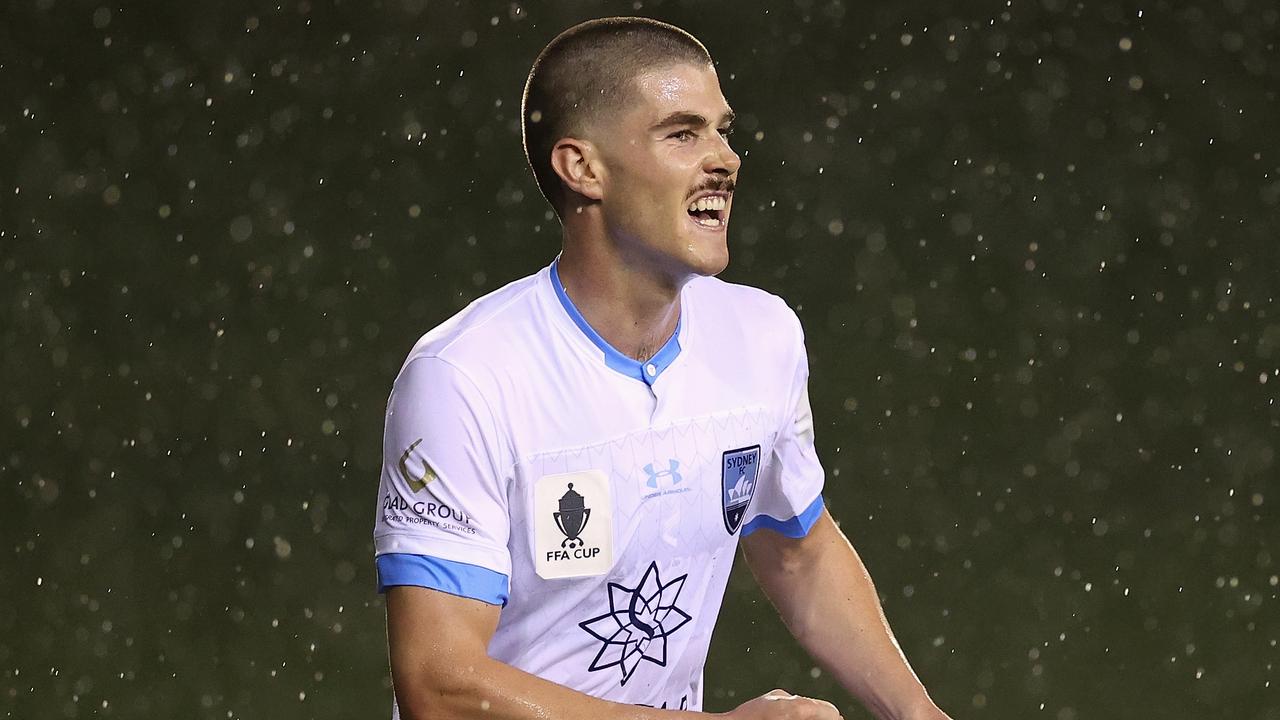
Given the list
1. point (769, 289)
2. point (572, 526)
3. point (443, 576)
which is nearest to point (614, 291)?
point (572, 526)

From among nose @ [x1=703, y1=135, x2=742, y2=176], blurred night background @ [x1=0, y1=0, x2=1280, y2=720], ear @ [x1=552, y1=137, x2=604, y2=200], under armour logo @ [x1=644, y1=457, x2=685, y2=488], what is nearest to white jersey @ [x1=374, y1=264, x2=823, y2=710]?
under armour logo @ [x1=644, y1=457, x2=685, y2=488]

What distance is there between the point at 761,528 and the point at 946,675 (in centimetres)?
166

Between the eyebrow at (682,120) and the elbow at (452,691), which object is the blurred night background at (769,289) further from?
the elbow at (452,691)

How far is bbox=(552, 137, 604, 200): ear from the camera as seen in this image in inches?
77.1

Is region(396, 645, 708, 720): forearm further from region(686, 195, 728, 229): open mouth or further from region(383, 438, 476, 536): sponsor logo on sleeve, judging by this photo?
region(686, 195, 728, 229): open mouth

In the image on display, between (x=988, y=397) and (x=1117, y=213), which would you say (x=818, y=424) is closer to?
(x=988, y=397)

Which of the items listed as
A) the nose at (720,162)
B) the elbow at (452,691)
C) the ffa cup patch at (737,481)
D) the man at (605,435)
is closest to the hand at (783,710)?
the man at (605,435)

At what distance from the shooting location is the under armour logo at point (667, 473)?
1976 millimetres

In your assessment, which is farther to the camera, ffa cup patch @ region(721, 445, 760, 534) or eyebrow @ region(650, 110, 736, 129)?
ffa cup patch @ region(721, 445, 760, 534)

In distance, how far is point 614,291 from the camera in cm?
197

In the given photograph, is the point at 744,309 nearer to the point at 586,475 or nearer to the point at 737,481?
the point at 737,481

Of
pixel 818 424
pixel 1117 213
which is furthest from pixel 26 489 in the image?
pixel 1117 213

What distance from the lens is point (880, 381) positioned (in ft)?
11.8

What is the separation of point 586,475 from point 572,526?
0.06 meters
